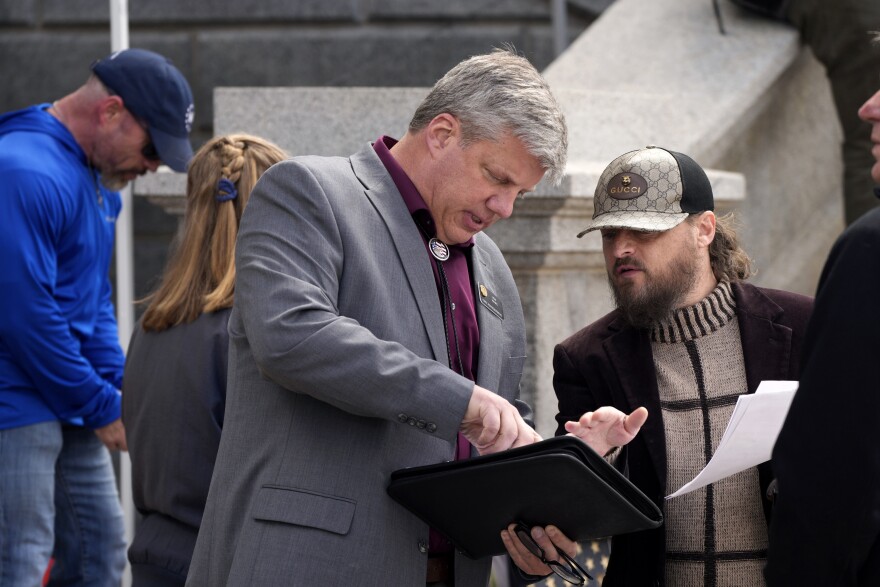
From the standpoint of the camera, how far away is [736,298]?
3.06m

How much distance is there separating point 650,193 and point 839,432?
3.65 ft

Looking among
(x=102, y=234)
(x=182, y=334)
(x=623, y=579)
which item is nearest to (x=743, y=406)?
(x=623, y=579)

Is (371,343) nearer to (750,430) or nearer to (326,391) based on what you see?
(326,391)

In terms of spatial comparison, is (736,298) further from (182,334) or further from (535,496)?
(182,334)

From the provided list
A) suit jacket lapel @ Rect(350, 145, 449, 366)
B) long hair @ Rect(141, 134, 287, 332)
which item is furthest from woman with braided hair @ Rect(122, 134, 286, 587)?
suit jacket lapel @ Rect(350, 145, 449, 366)

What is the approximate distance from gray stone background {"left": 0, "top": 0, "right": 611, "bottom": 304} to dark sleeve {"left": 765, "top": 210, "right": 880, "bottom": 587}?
5.79m

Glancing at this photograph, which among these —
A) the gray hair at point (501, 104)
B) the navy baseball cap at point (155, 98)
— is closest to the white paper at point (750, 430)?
the gray hair at point (501, 104)

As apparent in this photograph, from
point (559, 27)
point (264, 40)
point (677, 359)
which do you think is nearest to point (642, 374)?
point (677, 359)

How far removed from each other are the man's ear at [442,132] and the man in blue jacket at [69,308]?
158cm

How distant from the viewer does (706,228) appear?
10.2 feet

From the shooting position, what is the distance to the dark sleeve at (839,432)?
6.51 ft

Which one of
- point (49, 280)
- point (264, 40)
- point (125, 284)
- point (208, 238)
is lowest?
point (264, 40)

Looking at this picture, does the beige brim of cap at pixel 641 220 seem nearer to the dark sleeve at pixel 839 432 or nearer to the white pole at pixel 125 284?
the dark sleeve at pixel 839 432

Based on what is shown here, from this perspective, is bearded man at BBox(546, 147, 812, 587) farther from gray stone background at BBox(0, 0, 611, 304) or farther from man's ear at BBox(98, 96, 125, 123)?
gray stone background at BBox(0, 0, 611, 304)
